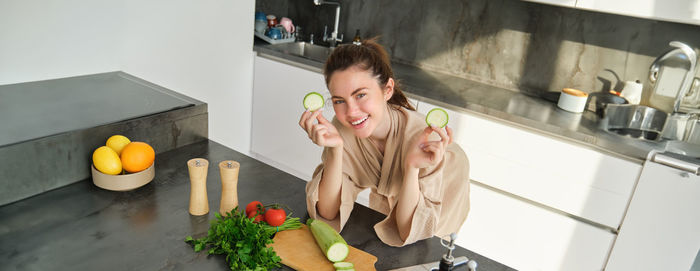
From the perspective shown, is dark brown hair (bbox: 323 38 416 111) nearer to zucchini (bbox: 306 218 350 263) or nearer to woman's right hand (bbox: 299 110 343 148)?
woman's right hand (bbox: 299 110 343 148)

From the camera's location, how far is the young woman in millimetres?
1229

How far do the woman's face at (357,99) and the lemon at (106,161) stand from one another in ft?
2.15

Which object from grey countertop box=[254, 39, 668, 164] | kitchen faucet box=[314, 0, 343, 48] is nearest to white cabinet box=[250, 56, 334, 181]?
grey countertop box=[254, 39, 668, 164]

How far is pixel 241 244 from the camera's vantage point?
3.34 ft

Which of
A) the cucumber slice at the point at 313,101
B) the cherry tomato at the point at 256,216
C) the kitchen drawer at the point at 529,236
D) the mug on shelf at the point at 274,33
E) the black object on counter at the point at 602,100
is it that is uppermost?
the cucumber slice at the point at 313,101

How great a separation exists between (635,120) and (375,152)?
1.76 meters

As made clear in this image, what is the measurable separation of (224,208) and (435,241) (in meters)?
0.58

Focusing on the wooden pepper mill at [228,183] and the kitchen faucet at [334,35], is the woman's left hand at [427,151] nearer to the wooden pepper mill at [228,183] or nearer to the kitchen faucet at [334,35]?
the wooden pepper mill at [228,183]

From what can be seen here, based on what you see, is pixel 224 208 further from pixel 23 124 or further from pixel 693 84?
pixel 693 84

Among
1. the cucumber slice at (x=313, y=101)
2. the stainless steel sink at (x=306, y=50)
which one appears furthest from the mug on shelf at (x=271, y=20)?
the cucumber slice at (x=313, y=101)

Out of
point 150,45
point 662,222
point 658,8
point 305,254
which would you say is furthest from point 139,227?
point 658,8

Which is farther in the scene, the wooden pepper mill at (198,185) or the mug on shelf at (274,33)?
the mug on shelf at (274,33)

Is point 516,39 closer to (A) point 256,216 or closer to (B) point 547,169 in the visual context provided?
(B) point 547,169

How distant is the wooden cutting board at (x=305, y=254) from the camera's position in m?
1.06
